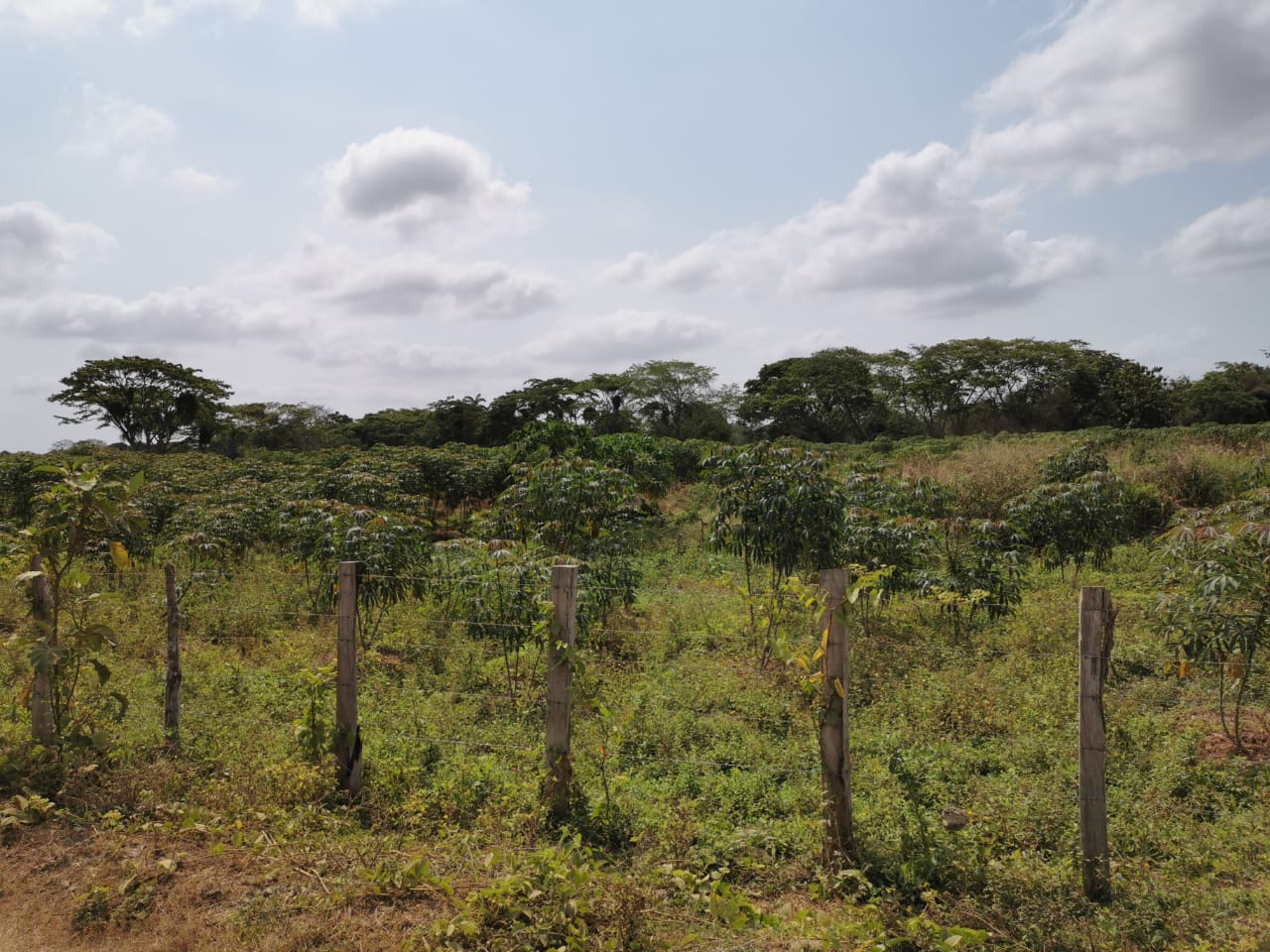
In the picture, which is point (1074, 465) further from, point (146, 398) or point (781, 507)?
point (146, 398)

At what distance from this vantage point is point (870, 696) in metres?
6.73

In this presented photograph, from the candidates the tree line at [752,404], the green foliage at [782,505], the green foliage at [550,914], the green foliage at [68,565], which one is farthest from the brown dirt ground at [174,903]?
the tree line at [752,404]

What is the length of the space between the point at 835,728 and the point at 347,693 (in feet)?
9.72

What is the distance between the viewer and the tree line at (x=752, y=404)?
38.1 m

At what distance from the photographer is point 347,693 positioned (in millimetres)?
4645

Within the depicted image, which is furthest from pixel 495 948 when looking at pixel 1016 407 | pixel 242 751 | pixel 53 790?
pixel 1016 407

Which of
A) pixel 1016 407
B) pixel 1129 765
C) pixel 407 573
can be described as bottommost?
pixel 1129 765

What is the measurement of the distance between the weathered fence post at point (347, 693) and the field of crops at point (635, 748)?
0.14 meters

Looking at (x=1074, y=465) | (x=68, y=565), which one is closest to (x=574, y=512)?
(x=68, y=565)

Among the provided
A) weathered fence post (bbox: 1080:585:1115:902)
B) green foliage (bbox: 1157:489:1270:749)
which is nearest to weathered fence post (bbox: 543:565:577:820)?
weathered fence post (bbox: 1080:585:1115:902)

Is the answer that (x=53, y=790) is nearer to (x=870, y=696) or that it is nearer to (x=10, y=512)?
(x=870, y=696)

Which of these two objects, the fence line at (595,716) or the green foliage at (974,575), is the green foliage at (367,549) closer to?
the fence line at (595,716)

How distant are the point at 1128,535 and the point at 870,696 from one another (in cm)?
1106

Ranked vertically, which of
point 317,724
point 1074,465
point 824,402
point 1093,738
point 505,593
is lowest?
point 317,724
